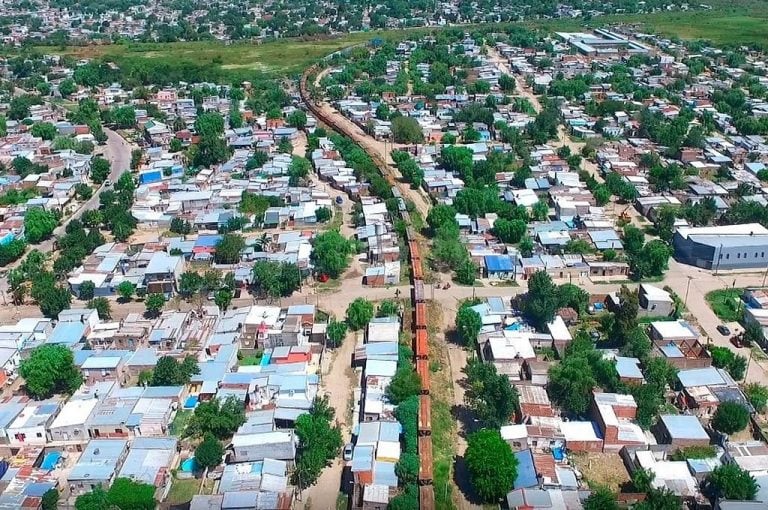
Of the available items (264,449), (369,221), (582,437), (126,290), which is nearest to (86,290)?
(126,290)

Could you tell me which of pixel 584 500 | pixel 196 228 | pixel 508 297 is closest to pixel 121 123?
pixel 196 228

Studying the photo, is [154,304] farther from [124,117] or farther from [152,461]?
[124,117]

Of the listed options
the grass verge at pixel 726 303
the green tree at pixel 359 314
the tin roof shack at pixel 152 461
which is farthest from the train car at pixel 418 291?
the grass verge at pixel 726 303

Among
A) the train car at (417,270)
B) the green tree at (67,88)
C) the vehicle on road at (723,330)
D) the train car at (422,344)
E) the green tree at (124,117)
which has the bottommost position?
the green tree at (67,88)

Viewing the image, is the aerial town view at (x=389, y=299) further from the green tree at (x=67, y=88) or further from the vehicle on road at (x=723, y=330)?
the green tree at (x=67, y=88)

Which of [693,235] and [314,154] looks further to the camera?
[314,154]

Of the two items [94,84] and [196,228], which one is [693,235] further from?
[94,84]

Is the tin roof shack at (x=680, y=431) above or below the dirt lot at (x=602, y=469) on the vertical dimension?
above
